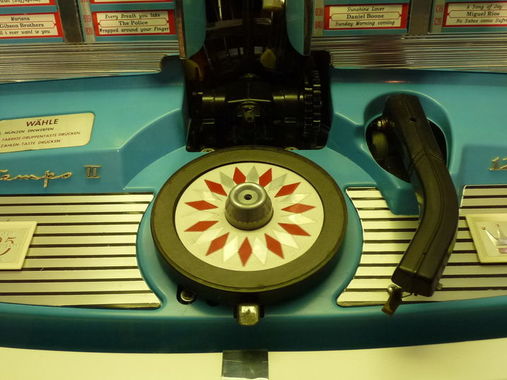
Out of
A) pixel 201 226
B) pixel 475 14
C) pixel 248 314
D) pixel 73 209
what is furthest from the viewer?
pixel 475 14

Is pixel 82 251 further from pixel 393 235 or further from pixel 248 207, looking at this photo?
pixel 393 235

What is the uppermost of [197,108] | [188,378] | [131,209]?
[197,108]

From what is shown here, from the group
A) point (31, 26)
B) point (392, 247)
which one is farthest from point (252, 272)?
point (31, 26)

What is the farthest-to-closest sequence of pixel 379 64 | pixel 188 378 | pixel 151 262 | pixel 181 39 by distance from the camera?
1. pixel 379 64
2. pixel 181 39
3. pixel 151 262
4. pixel 188 378

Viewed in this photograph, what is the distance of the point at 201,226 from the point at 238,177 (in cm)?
14

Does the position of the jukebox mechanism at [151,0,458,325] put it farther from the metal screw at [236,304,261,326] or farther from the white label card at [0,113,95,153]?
the white label card at [0,113,95,153]

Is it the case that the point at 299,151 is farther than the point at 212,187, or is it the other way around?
the point at 299,151

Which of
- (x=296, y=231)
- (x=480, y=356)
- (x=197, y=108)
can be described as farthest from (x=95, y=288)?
(x=480, y=356)

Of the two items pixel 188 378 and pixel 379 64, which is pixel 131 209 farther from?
pixel 379 64

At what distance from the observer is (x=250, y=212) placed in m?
0.82

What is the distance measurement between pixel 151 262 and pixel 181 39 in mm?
461

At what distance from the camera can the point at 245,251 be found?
0.82 m

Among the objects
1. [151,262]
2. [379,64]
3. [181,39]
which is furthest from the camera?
[379,64]

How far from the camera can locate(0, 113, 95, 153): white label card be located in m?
1.02
